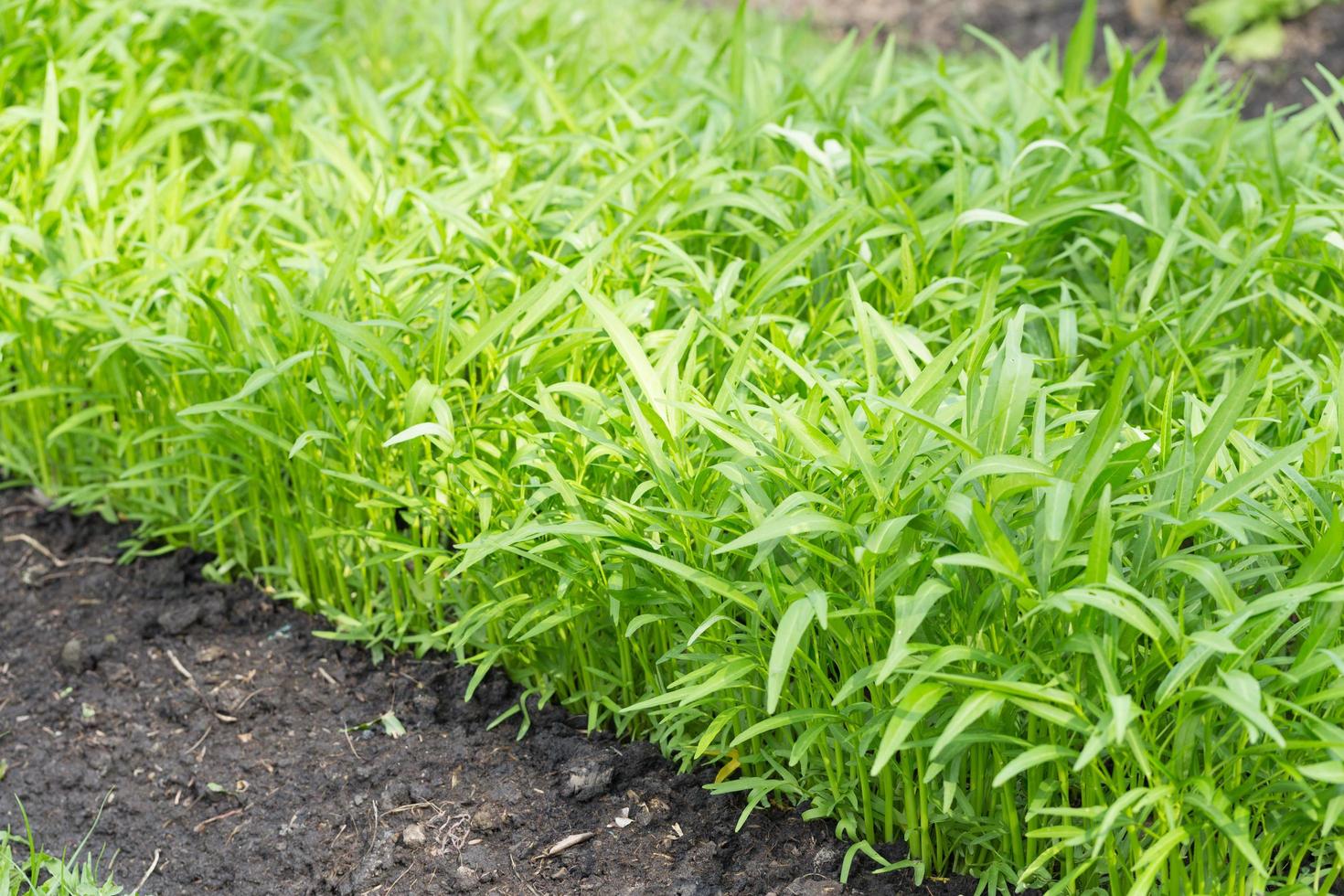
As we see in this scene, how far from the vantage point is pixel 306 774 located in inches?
91.4

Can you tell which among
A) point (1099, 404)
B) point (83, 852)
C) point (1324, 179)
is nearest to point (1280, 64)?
point (1324, 179)

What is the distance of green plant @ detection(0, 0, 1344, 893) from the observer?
1.77 metres

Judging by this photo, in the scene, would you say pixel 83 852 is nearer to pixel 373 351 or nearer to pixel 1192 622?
pixel 373 351

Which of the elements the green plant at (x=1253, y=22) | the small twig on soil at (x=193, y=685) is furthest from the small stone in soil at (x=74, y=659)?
the green plant at (x=1253, y=22)

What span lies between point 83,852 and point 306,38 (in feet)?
9.04

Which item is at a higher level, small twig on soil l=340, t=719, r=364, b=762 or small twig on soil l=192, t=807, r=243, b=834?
small twig on soil l=340, t=719, r=364, b=762

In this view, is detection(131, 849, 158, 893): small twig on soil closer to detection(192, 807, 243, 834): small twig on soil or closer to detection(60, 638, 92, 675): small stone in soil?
detection(192, 807, 243, 834): small twig on soil

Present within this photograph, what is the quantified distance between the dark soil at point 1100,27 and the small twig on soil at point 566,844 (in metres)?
3.86

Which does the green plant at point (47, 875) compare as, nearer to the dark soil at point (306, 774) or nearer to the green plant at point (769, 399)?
the dark soil at point (306, 774)

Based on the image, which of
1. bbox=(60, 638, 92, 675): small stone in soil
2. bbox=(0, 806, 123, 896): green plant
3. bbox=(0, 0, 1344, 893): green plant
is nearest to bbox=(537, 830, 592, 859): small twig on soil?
bbox=(0, 0, 1344, 893): green plant

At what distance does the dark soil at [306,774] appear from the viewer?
2.10m

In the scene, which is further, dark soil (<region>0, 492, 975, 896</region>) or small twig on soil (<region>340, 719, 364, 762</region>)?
small twig on soil (<region>340, 719, 364, 762</region>)

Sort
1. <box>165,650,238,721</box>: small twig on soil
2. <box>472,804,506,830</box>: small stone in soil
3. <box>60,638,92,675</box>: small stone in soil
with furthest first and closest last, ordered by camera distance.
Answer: <box>60,638,92,675</box>: small stone in soil → <box>165,650,238,721</box>: small twig on soil → <box>472,804,506,830</box>: small stone in soil

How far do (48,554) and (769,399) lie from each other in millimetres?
1784
